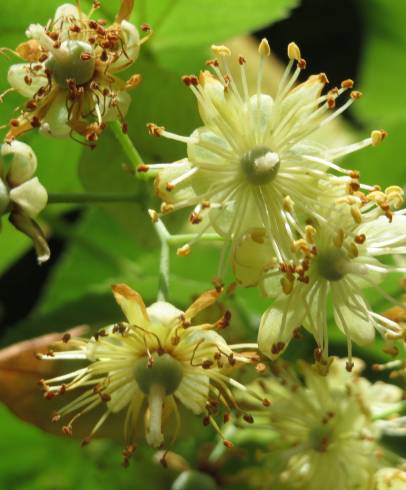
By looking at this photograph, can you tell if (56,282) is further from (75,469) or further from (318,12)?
(318,12)

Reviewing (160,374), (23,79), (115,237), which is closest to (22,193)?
(23,79)

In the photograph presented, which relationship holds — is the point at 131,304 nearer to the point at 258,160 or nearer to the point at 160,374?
the point at 160,374

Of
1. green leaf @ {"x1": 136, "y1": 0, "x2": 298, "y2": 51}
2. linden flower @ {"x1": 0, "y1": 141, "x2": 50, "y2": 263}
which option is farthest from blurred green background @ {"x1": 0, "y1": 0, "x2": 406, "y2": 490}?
linden flower @ {"x1": 0, "y1": 141, "x2": 50, "y2": 263}

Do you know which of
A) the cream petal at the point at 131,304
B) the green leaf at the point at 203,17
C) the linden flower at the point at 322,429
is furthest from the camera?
the green leaf at the point at 203,17

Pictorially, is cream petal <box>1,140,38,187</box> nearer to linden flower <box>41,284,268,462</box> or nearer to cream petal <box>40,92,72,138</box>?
cream petal <box>40,92,72,138</box>

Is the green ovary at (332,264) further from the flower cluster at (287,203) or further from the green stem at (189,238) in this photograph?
the green stem at (189,238)

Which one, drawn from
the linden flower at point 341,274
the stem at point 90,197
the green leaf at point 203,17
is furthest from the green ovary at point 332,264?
the green leaf at point 203,17
